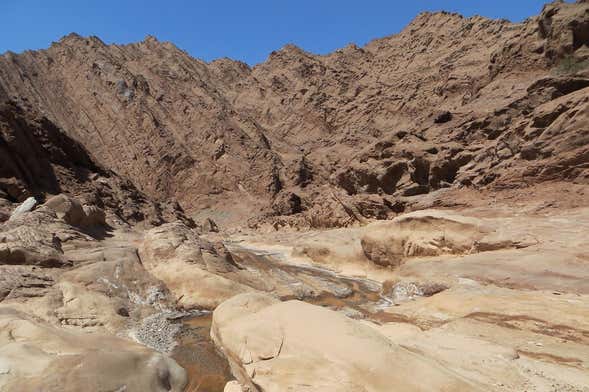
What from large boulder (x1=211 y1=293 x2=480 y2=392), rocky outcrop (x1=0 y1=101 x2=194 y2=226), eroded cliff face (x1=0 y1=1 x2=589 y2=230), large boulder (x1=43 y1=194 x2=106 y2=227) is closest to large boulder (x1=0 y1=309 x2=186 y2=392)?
large boulder (x1=211 y1=293 x2=480 y2=392)

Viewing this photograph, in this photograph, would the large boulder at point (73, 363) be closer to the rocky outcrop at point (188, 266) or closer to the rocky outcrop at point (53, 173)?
the rocky outcrop at point (188, 266)

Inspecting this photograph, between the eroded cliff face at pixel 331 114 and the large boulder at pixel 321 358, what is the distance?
13.7 m

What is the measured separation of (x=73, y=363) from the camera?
16.2 ft

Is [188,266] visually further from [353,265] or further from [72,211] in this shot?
[353,265]

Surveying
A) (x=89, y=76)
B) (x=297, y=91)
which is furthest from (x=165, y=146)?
(x=297, y=91)

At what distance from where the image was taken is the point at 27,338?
18.6 feet

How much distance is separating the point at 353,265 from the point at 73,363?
1390 centimetres

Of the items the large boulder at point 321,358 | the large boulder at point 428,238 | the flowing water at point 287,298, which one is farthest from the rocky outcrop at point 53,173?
the large boulder at point 321,358

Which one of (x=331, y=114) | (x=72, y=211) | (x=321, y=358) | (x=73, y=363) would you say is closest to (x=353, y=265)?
(x=72, y=211)

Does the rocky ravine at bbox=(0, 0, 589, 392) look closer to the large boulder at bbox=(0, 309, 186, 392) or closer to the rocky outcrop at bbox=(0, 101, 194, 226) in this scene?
the large boulder at bbox=(0, 309, 186, 392)

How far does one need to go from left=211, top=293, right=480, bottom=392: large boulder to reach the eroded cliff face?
13750mm

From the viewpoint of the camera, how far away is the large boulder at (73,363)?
4613 millimetres

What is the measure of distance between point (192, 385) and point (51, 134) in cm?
2702

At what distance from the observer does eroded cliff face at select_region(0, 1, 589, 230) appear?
21.9 meters
